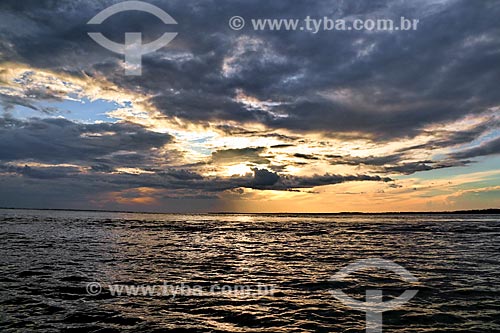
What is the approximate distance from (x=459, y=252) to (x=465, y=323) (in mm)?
20062

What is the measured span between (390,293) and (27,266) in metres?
19.6

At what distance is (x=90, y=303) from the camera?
1229 cm

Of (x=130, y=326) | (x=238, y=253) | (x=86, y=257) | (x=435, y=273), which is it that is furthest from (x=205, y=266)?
(x=435, y=273)

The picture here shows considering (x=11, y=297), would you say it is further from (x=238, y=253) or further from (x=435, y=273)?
(x=435, y=273)

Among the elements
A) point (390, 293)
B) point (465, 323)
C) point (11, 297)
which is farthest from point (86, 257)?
point (465, 323)

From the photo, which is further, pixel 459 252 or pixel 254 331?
pixel 459 252

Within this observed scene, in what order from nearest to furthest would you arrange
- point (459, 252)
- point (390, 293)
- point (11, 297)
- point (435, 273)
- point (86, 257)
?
point (11, 297)
point (390, 293)
point (435, 273)
point (86, 257)
point (459, 252)

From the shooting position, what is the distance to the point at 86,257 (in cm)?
2331

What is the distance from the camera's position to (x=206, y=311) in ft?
38.1

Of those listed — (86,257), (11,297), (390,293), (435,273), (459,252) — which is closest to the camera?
(11,297)

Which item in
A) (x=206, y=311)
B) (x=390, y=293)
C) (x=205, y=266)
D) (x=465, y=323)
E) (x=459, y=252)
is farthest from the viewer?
(x=459, y=252)

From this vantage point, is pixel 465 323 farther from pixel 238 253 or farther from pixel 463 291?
pixel 238 253

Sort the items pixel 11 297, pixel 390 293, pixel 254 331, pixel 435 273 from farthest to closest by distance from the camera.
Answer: pixel 435 273, pixel 390 293, pixel 11 297, pixel 254 331

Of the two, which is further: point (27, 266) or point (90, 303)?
point (27, 266)
